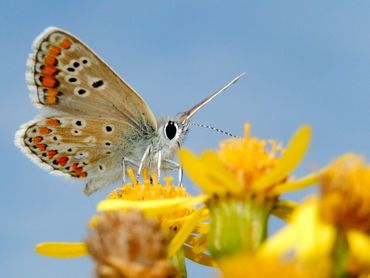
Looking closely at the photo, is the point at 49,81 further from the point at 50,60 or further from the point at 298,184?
the point at 298,184

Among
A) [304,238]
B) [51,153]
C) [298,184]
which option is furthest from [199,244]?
[51,153]

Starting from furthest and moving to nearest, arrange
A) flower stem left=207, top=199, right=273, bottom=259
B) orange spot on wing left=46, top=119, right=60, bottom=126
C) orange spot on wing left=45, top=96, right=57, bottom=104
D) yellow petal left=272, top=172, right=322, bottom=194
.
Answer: orange spot on wing left=46, top=119, right=60, bottom=126
orange spot on wing left=45, top=96, right=57, bottom=104
flower stem left=207, top=199, right=273, bottom=259
yellow petal left=272, top=172, right=322, bottom=194

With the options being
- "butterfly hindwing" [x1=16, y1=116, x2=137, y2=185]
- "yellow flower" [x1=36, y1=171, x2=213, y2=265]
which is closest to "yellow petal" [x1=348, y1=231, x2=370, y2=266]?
"yellow flower" [x1=36, y1=171, x2=213, y2=265]

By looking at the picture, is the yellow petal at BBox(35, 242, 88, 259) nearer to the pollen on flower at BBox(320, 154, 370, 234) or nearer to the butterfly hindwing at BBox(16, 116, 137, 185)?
the pollen on flower at BBox(320, 154, 370, 234)

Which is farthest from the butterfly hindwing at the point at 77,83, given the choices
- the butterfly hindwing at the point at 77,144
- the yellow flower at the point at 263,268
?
the yellow flower at the point at 263,268

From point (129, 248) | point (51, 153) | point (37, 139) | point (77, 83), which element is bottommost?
point (51, 153)

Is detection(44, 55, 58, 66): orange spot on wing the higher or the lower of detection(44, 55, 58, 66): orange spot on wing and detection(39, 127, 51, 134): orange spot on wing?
the higher
